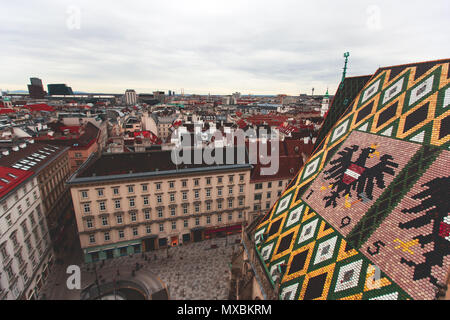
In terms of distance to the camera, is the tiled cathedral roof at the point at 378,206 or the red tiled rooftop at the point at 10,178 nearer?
the tiled cathedral roof at the point at 378,206

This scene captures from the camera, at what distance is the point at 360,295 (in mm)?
11469

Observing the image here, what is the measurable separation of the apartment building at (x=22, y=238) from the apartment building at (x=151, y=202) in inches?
187

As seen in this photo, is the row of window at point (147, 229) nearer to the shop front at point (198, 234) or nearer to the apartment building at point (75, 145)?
the shop front at point (198, 234)

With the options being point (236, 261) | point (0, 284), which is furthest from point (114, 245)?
point (236, 261)

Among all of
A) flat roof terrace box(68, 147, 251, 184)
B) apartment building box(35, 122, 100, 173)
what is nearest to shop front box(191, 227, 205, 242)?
flat roof terrace box(68, 147, 251, 184)

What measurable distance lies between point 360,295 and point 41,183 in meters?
39.3

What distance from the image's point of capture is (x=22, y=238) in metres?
25.5

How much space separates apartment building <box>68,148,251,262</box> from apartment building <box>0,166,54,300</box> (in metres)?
4.75

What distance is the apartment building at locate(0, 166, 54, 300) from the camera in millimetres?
22438

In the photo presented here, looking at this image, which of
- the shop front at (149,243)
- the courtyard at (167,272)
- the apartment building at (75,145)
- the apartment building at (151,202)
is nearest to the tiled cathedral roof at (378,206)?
the courtyard at (167,272)

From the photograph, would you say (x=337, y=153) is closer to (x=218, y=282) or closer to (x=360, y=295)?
(x=360, y=295)

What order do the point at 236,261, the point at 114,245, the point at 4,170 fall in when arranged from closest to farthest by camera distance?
1. the point at 236,261
2. the point at 4,170
3. the point at 114,245

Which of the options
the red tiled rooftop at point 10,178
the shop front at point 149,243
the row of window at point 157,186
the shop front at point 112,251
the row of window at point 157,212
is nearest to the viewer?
the red tiled rooftop at point 10,178

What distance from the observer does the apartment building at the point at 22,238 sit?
73.6ft
